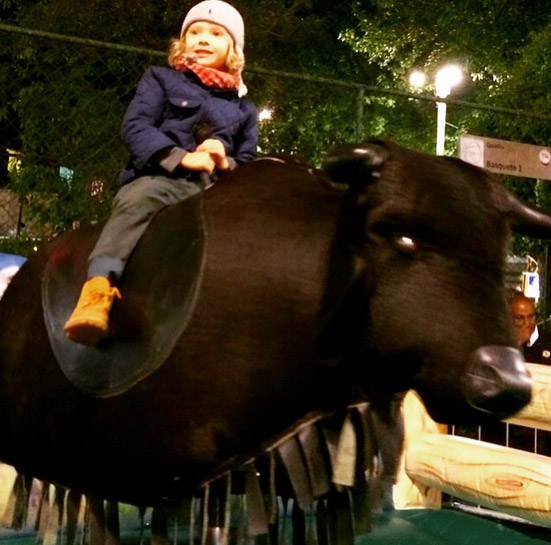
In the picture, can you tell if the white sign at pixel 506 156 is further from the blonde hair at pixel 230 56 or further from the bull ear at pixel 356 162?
the bull ear at pixel 356 162

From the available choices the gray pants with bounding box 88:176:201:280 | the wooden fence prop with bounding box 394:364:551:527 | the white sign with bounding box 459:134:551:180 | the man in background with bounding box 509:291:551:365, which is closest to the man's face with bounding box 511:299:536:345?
the man in background with bounding box 509:291:551:365

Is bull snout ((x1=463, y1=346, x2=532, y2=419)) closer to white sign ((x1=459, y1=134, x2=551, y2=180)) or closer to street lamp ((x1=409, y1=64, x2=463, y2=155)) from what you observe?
white sign ((x1=459, y1=134, x2=551, y2=180))

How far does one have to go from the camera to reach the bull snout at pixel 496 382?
2.68 ft

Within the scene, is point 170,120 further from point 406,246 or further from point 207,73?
point 406,246

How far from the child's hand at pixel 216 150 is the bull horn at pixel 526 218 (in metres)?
0.45

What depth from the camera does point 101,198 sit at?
309 cm

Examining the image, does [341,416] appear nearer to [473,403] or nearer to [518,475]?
[473,403]

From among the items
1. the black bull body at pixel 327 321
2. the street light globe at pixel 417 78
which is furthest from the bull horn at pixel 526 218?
the street light globe at pixel 417 78

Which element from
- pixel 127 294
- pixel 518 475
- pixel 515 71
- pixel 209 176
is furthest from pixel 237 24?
pixel 515 71

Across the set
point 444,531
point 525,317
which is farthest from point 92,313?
point 525,317

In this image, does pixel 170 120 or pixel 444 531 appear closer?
pixel 170 120

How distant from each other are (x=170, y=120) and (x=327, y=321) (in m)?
0.50

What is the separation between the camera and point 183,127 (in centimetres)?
124

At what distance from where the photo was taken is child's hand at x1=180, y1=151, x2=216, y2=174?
1171 millimetres
